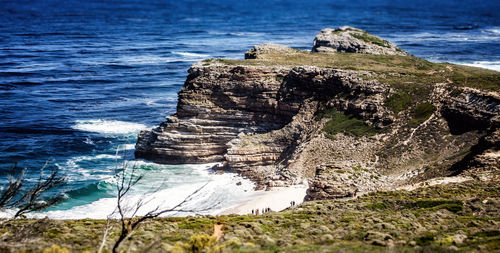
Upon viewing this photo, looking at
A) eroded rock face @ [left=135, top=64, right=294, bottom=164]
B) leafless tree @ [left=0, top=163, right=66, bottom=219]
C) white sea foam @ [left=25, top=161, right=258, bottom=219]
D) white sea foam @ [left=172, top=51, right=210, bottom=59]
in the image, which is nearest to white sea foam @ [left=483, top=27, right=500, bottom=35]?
white sea foam @ [left=172, top=51, right=210, bottom=59]

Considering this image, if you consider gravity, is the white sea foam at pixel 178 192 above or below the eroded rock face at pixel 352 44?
below

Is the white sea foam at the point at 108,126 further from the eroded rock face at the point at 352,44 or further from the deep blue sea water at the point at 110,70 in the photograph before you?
the eroded rock face at the point at 352,44

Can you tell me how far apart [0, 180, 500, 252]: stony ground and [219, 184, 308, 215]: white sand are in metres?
9.18

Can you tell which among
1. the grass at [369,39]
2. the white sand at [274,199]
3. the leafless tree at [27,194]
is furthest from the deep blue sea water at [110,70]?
the grass at [369,39]

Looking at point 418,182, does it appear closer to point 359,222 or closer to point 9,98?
point 359,222

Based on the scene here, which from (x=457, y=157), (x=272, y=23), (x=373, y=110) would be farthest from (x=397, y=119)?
Answer: (x=272, y=23)

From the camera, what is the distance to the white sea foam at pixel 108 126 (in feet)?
223

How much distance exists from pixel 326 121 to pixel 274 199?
1388 centimetres

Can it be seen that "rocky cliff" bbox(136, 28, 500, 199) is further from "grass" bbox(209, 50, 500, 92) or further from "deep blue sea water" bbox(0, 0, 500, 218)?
"deep blue sea water" bbox(0, 0, 500, 218)

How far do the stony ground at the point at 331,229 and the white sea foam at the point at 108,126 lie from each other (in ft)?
Answer: 137

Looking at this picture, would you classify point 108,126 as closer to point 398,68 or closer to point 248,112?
point 248,112

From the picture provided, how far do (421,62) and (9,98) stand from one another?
7074 cm

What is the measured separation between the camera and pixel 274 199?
143 ft

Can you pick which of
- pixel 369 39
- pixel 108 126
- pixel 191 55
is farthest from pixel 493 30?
pixel 108 126
